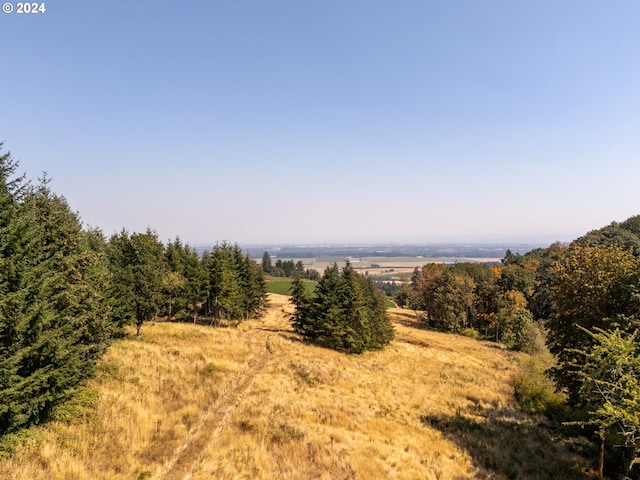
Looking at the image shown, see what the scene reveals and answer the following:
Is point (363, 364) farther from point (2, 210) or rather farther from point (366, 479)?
point (2, 210)

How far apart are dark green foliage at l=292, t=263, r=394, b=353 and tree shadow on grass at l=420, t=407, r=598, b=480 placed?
20.1 metres

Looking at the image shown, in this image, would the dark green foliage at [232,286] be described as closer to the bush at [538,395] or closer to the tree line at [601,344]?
the bush at [538,395]

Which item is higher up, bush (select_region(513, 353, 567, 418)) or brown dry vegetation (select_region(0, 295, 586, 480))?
brown dry vegetation (select_region(0, 295, 586, 480))

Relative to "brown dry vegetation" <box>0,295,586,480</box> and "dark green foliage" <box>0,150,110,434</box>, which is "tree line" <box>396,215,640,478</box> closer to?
"brown dry vegetation" <box>0,295,586,480</box>

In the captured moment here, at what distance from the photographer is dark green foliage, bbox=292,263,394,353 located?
149 feet

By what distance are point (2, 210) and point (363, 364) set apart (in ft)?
116

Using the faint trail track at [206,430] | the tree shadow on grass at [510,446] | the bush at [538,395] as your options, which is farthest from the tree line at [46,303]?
the bush at [538,395]

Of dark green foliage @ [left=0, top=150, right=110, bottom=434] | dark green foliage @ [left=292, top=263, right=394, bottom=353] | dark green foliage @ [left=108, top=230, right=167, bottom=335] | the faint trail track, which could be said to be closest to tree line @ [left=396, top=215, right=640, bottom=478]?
the faint trail track

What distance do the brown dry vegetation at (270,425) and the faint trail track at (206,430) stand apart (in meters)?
0.07

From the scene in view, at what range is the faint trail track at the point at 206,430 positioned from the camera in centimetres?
1318

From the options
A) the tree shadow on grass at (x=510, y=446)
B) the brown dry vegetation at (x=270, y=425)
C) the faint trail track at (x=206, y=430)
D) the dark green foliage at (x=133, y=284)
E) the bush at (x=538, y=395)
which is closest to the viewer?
the faint trail track at (x=206, y=430)

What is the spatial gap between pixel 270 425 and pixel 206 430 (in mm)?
3245

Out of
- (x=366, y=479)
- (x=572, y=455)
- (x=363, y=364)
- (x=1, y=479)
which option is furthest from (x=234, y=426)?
(x=363, y=364)

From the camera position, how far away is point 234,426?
57.3 feet
